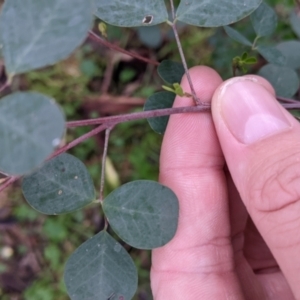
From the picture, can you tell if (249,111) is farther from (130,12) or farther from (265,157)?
(130,12)

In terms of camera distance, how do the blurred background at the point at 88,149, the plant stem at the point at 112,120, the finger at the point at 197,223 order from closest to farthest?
the plant stem at the point at 112,120, the finger at the point at 197,223, the blurred background at the point at 88,149

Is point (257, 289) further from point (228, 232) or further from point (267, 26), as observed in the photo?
point (267, 26)

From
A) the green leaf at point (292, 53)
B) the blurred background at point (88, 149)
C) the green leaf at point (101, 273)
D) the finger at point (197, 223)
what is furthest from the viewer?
the blurred background at point (88, 149)

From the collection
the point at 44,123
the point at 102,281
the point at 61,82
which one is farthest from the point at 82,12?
→ the point at 61,82

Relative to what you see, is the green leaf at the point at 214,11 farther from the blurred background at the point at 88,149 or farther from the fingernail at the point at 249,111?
the blurred background at the point at 88,149

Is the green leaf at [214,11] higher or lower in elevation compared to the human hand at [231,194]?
higher

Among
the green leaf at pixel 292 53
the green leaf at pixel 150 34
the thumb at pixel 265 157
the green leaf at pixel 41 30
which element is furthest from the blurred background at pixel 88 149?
the green leaf at pixel 41 30
